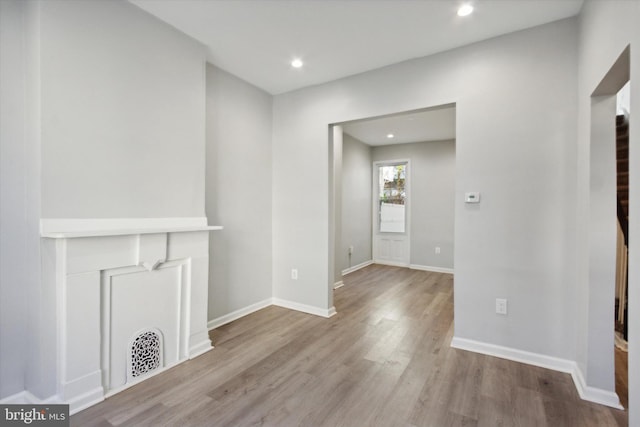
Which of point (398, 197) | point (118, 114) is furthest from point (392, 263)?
point (118, 114)

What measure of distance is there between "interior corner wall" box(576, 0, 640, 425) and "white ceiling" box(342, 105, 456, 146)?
220cm

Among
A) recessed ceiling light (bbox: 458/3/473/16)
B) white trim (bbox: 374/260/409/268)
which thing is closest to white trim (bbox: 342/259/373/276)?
white trim (bbox: 374/260/409/268)

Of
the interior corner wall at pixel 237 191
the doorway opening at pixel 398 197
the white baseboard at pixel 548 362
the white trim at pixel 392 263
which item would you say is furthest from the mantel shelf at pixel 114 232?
the white trim at pixel 392 263

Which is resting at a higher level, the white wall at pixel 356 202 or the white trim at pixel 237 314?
the white wall at pixel 356 202

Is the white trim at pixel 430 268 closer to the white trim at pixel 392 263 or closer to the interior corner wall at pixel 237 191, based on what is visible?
the white trim at pixel 392 263

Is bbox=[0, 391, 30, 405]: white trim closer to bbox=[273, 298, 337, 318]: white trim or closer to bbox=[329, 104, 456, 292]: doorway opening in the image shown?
bbox=[273, 298, 337, 318]: white trim

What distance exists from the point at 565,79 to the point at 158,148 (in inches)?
126

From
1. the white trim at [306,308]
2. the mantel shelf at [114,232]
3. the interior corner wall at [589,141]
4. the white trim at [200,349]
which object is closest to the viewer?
the interior corner wall at [589,141]

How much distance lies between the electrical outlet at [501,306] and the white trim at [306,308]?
1.72 meters

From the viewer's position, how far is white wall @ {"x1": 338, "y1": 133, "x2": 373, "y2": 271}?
18.5 ft

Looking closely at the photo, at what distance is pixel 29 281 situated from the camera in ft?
6.04

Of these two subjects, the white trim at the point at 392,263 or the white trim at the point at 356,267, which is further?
the white trim at the point at 392,263

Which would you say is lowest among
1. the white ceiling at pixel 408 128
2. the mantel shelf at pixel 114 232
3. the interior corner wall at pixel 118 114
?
the mantel shelf at pixel 114 232

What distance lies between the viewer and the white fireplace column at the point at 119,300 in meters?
1.75
